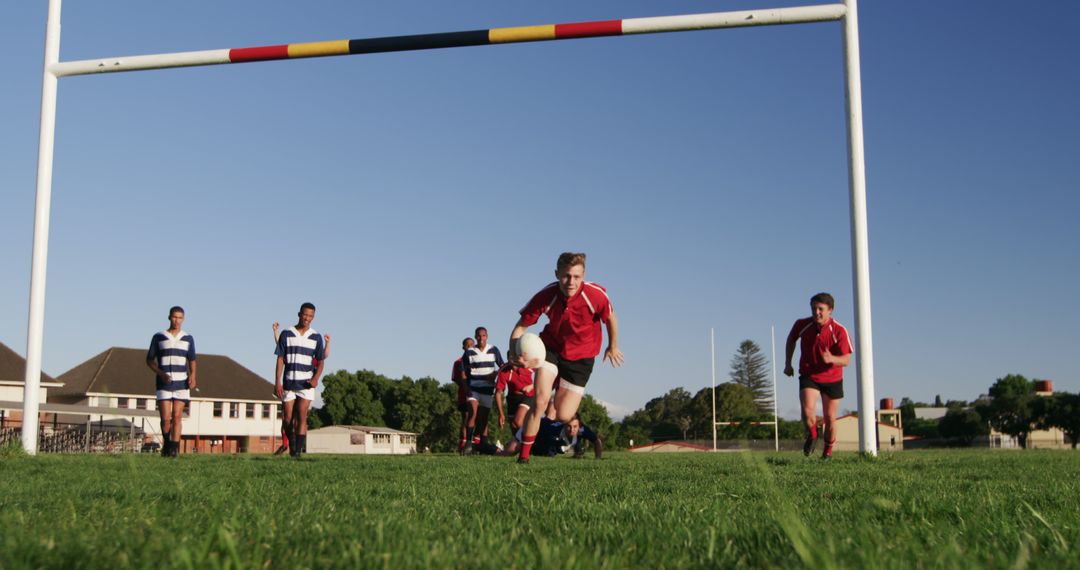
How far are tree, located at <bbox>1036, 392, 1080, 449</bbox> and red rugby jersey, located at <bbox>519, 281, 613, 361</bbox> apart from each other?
90.3m

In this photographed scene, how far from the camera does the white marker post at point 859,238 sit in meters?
9.76

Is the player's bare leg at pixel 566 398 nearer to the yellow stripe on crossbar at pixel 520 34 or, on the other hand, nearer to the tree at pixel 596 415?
the yellow stripe on crossbar at pixel 520 34

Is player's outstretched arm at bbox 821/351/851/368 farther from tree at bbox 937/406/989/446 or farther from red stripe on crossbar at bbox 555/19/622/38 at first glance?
tree at bbox 937/406/989/446

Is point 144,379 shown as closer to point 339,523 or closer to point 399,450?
point 399,450

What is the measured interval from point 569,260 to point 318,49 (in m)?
4.49

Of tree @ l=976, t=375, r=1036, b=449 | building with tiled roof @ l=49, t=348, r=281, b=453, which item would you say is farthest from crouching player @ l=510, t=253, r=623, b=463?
tree @ l=976, t=375, r=1036, b=449

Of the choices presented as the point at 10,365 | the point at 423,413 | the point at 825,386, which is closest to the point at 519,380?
the point at 825,386

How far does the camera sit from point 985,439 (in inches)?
3548

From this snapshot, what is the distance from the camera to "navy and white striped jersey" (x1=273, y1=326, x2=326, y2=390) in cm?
1232

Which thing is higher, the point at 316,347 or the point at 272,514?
the point at 316,347

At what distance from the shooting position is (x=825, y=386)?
1118 centimetres

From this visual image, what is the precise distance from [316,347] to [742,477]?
26.4 ft

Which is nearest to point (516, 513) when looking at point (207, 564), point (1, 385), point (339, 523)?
point (339, 523)

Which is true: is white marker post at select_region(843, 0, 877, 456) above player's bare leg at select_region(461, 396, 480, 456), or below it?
above
